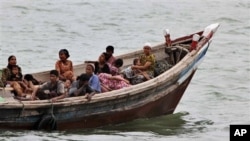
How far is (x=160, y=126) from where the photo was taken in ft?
49.5

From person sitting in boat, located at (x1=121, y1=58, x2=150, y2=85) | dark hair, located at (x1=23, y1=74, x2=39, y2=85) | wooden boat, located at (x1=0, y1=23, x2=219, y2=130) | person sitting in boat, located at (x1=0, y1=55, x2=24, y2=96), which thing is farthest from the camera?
person sitting in boat, located at (x1=121, y1=58, x2=150, y2=85)

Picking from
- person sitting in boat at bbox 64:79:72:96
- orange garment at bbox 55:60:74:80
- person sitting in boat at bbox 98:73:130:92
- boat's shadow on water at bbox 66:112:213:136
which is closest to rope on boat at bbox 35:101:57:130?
boat's shadow on water at bbox 66:112:213:136

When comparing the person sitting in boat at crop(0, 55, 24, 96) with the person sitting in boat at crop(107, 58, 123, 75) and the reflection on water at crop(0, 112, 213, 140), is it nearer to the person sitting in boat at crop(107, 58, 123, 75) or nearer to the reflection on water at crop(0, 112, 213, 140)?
the reflection on water at crop(0, 112, 213, 140)

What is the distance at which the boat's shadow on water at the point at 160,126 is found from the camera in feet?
46.2

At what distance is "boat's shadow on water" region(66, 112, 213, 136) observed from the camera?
46.2 ft

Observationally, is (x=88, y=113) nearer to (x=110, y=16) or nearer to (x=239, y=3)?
(x=110, y=16)

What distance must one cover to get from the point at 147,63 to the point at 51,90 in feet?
7.31

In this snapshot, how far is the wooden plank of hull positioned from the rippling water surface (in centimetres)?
12

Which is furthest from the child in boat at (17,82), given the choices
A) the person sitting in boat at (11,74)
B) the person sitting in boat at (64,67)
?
the person sitting in boat at (64,67)

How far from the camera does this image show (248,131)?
12.9 meters

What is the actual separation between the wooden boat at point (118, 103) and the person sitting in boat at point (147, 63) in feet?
1.24

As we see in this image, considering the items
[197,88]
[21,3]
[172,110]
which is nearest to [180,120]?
[172,110]

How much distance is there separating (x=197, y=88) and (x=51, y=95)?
7226mm

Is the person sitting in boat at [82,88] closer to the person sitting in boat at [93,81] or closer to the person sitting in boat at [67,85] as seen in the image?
the person sitting in boat at [93,81]
